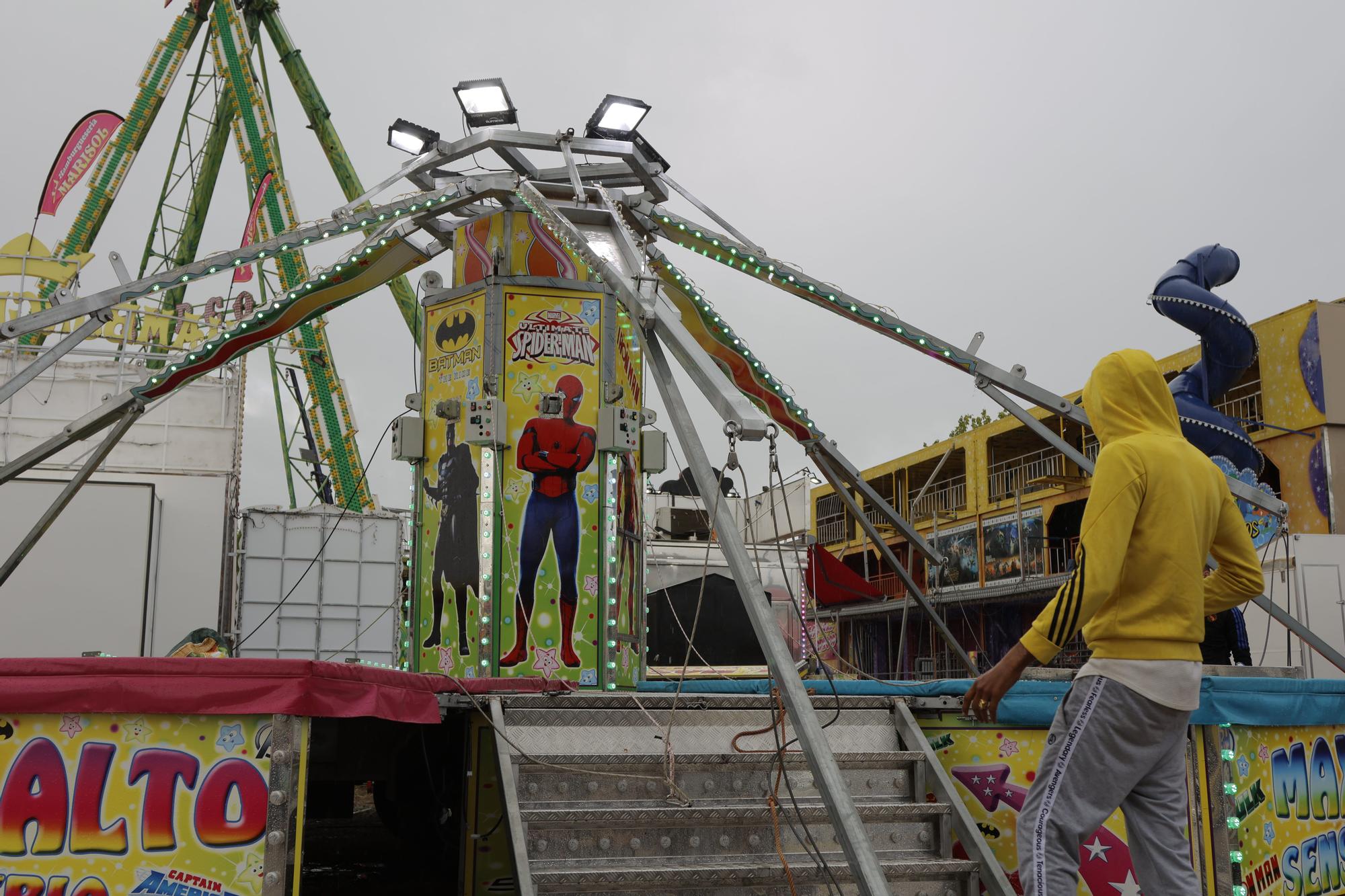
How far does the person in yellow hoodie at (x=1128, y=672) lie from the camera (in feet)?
11.8

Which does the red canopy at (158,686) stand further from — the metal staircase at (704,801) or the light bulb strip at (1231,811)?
the light bulb strip at (1231,811)

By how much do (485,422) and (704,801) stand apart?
460 cm

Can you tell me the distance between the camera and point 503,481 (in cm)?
941

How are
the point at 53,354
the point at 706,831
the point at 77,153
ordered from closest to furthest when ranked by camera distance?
the point at 706,831
the point at 53,354
the point at 77,153

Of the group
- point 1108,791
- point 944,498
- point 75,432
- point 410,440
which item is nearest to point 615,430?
point 410,440

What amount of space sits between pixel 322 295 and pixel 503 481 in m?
2.18

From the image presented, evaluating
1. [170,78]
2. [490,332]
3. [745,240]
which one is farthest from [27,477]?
[745,240]

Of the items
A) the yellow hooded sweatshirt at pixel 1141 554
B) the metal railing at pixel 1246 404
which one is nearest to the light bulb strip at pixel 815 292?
the yellow hooded sweatshirt at pixel 1141 554

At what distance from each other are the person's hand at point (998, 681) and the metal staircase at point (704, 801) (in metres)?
1.28

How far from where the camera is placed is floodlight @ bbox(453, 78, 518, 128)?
9.74m

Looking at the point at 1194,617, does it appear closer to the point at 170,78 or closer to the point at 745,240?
the point at 745,240

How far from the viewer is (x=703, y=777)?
5.64 meters

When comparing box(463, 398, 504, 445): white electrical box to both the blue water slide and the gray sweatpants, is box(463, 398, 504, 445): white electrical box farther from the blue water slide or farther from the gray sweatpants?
the gray sweatpants

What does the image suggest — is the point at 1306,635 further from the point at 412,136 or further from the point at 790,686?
the point at 412,136
